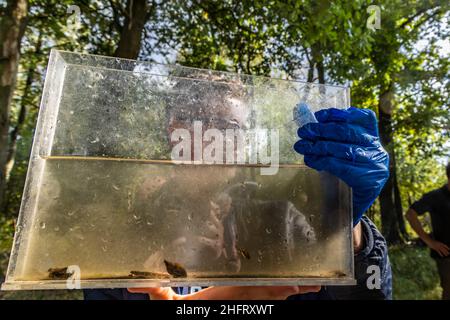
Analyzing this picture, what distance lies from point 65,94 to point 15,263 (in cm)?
52

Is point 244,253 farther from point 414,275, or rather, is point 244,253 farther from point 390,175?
point 390,175

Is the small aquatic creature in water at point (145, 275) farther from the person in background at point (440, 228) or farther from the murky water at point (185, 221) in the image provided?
the person in background at point (440, 228)

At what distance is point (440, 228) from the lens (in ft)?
10.2

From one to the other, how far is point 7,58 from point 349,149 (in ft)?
9.78

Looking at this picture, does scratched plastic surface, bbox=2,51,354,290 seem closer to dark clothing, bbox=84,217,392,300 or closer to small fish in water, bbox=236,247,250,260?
small fish in water, bbox=236,247,250,260

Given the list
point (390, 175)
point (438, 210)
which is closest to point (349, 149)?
point (438, 210)

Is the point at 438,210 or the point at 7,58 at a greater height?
the point at 7,58

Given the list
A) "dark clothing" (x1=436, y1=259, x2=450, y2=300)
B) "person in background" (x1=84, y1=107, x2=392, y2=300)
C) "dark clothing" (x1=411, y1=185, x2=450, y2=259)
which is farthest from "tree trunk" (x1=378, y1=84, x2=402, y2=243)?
"person in background" (x1=84, y1=107, x2=392, y2=300)

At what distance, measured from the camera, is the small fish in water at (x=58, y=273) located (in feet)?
2.90

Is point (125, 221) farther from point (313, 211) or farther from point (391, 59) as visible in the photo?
point (391, 59)

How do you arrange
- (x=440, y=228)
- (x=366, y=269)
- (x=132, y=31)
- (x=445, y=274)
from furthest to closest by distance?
1. (x=132, y=31)
2. (x=440, y=228)
3. (x=445, y=274)
4. (x=366, y=269)

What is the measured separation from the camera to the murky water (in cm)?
91

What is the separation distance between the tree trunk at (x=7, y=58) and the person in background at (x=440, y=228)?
4.05 metres

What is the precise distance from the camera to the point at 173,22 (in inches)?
186
